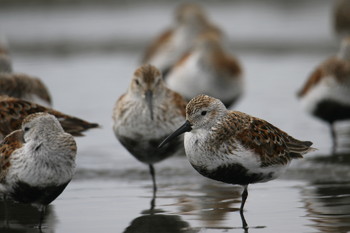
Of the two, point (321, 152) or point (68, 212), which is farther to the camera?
point (321, 152)

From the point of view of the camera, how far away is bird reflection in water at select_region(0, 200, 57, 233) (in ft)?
23.3

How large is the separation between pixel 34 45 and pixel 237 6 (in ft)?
27.5

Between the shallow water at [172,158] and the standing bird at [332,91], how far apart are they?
410mm

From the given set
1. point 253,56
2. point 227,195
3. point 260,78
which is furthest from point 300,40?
point 227,195

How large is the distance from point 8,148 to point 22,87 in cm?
261

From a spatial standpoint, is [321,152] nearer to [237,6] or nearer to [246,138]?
[246,138]

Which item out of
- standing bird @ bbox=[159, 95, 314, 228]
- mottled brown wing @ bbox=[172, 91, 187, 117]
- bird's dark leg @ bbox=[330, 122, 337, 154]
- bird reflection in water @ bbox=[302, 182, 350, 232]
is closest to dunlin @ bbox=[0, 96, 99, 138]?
mottled brown wing @ bbox=[172, 91, 187, 117]

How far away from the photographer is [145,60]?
16.2 m

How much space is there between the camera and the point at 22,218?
7.50m

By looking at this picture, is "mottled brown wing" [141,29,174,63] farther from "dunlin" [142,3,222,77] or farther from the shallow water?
the shallow water

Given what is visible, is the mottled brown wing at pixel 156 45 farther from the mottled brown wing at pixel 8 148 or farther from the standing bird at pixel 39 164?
the standing bird at pixel 39 164

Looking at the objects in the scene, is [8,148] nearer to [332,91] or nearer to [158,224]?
[158,224]

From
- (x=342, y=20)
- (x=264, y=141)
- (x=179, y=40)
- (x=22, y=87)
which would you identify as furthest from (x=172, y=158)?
(x=342, y=20)

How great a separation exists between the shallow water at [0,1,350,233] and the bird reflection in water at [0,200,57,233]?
11 millimetres
